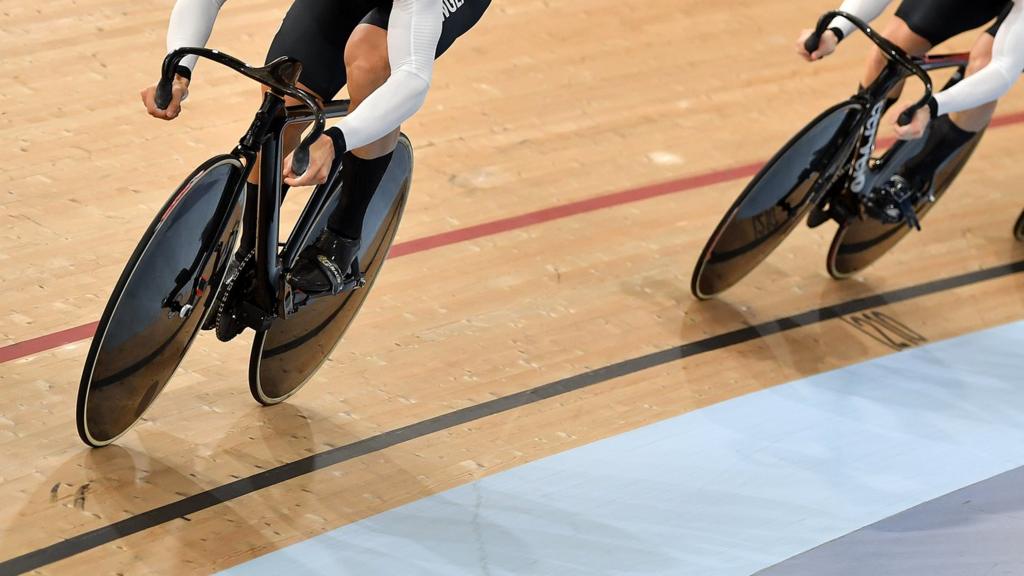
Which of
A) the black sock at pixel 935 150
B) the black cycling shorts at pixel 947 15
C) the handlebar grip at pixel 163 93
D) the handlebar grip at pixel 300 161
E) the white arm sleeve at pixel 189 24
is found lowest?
the black sock at pixel 935 150

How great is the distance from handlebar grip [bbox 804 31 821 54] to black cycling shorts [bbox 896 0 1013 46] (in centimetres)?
39

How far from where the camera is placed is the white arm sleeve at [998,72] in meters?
3.15

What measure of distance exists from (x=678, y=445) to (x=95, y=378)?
1334mm

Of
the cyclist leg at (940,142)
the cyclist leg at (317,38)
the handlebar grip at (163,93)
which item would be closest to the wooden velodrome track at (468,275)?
the cyclist leg at (940,142)

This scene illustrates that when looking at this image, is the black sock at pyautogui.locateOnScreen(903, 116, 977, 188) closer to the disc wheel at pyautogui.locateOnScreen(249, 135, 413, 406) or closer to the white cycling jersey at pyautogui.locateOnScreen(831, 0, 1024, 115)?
the white cycling jersey at pyautogui.locateOnScreen(831, 0, 1024, 115)

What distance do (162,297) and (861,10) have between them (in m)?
1.94

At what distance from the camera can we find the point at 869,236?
12.5 ft

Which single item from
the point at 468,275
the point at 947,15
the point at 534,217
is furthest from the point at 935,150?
the point at 468,275

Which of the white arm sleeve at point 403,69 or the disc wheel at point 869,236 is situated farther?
the disc wheel at point 869,236

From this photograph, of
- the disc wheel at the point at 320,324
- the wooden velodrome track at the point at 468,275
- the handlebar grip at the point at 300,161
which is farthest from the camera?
the disc wheel at the point at 320,324

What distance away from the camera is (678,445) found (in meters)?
3.00

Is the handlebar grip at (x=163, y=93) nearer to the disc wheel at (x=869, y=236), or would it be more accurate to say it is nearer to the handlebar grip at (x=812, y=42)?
the handlebar grip at (x=812, y=42)

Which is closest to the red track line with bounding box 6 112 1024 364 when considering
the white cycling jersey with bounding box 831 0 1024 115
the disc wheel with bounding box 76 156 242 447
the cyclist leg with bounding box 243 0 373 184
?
the disc wheel with bounding box 76 156 242 447

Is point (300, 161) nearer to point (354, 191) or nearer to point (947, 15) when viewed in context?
point (354, 191)
